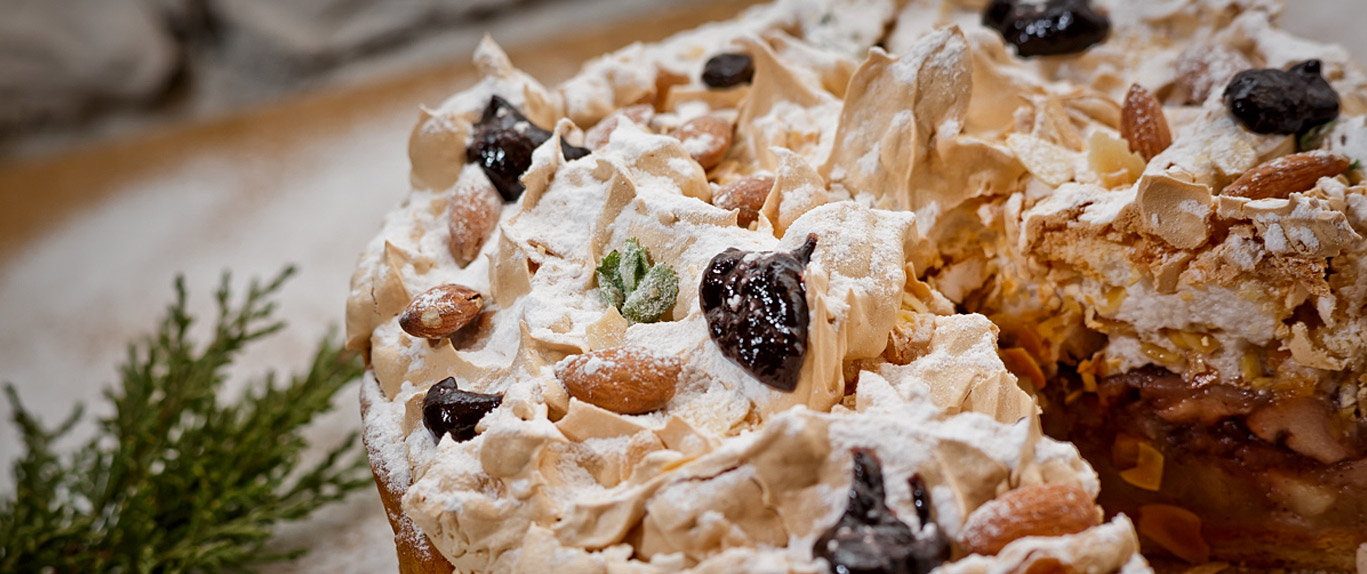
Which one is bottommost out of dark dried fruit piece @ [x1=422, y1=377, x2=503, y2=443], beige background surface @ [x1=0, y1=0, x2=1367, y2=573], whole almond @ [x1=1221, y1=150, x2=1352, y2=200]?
beige background surface @ [x1=0, y1=0, x2=1367, y2=573]

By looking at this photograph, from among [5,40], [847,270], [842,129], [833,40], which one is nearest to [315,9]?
[5,40]

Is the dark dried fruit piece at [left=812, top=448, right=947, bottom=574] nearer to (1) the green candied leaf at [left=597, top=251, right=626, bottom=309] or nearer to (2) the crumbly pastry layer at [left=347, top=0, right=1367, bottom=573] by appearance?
(2) the crumbly pastry layer at [left=347, top=0, right=1367, bottom=573]

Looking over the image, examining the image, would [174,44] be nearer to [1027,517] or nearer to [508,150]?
[508,150]

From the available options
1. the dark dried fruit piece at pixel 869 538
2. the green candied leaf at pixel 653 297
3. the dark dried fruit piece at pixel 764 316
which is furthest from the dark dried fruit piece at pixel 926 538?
the green candied leaf at pixel 653 297

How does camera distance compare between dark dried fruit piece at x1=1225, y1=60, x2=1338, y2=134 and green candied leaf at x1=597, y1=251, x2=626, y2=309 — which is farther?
dark dried fruit piece at x1=1225, y1=60, x2=1338, y2=134

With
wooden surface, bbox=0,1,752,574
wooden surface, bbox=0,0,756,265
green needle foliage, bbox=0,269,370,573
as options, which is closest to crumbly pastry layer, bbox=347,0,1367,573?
green needle foliage, bbox=0,269,370,573

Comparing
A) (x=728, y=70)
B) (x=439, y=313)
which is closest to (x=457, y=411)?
(x=439, y=313)

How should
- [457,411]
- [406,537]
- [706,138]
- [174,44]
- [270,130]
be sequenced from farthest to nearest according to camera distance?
[174,44] < [270,130] < [706,138] < [406,537] < [457,411]
